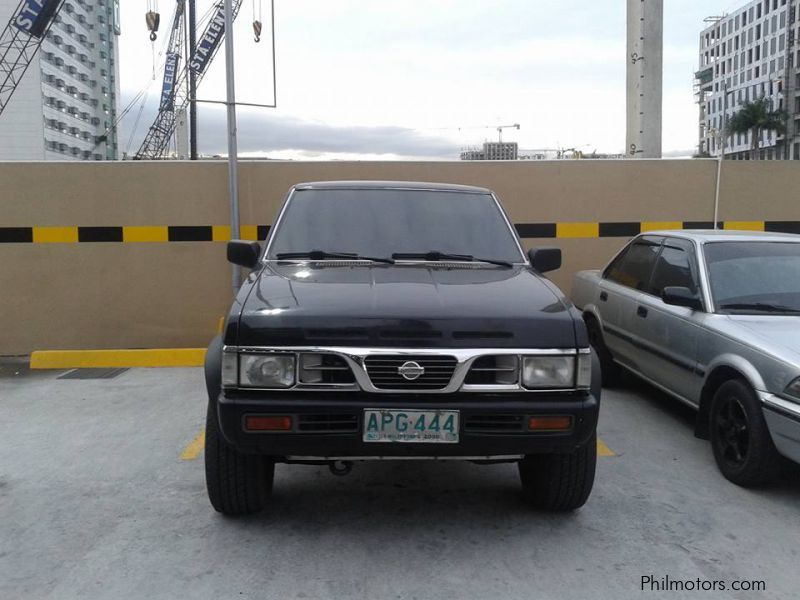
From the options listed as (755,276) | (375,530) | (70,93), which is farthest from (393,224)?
(70,93)

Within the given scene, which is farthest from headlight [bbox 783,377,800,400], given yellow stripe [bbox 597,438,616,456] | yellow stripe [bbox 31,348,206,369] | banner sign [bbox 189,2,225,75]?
banner sign [bbox 189,2,225,75]

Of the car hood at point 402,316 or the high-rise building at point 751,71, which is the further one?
the high-rise building at point 751,71

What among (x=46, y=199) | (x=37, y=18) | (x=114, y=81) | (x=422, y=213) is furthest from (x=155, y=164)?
(x=114, y=81)

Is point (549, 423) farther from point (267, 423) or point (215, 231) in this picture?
point (215, 231)

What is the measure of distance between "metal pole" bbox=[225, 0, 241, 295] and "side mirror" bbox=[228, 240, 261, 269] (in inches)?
132

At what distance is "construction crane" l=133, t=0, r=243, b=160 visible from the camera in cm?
3384

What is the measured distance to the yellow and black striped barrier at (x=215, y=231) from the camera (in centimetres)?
798

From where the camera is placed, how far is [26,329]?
8.03 meters

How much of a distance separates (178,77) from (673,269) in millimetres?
51706

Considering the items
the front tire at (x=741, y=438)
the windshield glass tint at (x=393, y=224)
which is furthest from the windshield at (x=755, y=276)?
the windshield glass tint at (x=393, y=224)

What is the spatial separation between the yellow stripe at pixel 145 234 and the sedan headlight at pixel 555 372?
599cm

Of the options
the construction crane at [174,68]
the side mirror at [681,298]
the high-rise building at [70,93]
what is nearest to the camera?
the side mirror at [681,298]

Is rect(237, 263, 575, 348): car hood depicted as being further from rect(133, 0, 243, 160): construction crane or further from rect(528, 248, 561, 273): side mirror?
rect(133, 0, 243, 160): construction crane

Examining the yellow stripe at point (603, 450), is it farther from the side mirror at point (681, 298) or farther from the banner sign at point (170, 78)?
the banner sign at point (170, 78)
